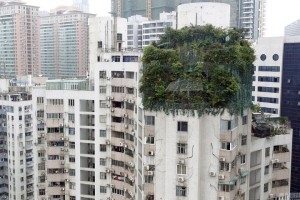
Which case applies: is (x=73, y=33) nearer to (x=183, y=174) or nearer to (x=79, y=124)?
(x=79, y=124)

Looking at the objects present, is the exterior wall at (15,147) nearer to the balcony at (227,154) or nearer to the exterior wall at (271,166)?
the exterior wall at (271,166)

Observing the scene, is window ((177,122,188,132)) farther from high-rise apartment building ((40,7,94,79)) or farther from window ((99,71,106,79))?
high-rise apartment building ((40,7,94,79))

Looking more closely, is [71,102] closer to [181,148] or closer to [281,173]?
[181,148]

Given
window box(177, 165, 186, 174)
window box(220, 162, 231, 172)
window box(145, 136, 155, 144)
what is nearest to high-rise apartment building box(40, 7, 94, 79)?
window box(145, 136, 155, 144)

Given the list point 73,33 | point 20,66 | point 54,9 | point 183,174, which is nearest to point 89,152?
point 183,174

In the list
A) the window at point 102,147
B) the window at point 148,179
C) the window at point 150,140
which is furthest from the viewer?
the window at point 102,147

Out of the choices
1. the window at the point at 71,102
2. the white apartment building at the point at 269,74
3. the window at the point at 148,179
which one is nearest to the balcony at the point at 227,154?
the window at the point at 148,179
